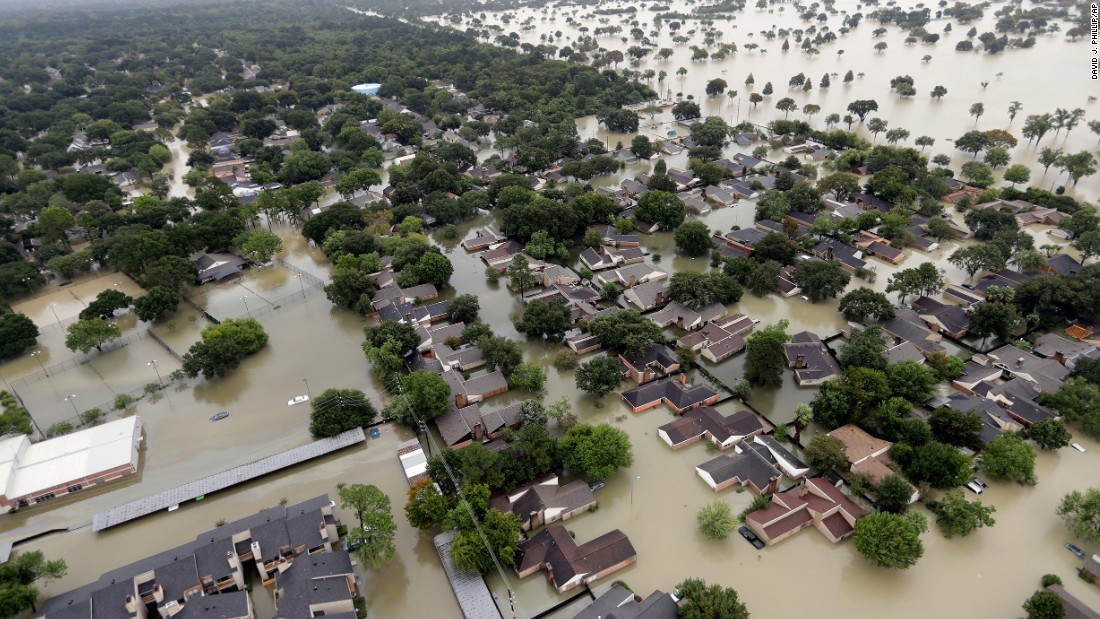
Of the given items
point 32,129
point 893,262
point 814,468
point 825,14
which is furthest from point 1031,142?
point 32,129

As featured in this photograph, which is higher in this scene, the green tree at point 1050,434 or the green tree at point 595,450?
the green tree at point 1050,434

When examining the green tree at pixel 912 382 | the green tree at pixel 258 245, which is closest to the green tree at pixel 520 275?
the green tree at pixel 258 245

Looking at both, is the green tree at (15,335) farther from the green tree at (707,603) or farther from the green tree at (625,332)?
the green tree at (707,603)

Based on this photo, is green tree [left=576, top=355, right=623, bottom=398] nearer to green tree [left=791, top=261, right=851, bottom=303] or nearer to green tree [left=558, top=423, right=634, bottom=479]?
green tree [left=558, top=423, right=634, bottom=479]

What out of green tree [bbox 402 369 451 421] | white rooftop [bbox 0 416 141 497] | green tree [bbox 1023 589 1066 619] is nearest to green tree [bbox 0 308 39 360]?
white rooftop [bbox 0 416 141 497]

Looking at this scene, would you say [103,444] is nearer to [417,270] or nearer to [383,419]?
[383,419]

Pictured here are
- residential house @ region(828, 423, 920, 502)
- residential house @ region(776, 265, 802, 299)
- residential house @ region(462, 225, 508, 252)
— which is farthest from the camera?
residential house @ region(462, 225, 508, 252)
